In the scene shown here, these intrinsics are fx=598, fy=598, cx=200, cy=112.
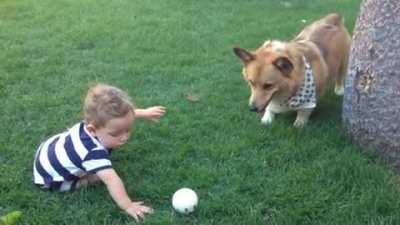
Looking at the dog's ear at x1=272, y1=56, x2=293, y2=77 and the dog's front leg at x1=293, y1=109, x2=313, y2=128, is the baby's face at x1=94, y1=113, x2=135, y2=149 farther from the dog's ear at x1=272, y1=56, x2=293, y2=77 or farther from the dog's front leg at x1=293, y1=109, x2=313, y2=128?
the dog's front leg at x1=293, y1=109, x2=313, y2=128

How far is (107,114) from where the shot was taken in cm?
379

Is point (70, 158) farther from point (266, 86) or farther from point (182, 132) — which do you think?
point (266, 86)

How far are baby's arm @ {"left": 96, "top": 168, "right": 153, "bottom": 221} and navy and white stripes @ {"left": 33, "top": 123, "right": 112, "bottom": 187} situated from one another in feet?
0.21

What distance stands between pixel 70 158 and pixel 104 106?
0.41m

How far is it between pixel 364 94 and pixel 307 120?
33.4 inches

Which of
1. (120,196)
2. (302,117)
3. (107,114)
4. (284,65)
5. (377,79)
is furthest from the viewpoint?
(302,117)

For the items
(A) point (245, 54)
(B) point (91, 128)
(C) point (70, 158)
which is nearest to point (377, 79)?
(A) point (245, 54)

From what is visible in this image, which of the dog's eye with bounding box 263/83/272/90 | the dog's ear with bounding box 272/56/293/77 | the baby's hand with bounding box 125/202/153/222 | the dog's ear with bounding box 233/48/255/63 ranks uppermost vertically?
the dog's ear with bounding box 233/48/255/63

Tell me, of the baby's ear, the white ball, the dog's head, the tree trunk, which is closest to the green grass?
the white ball

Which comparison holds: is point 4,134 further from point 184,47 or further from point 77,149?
point 184,47

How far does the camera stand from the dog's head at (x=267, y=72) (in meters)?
4.72

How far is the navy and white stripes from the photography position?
379cm

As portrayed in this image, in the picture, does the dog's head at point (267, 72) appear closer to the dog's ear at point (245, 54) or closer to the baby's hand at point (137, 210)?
the dog's ear at point (245, 54)

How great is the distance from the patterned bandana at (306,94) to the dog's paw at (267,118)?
249 millimetres
